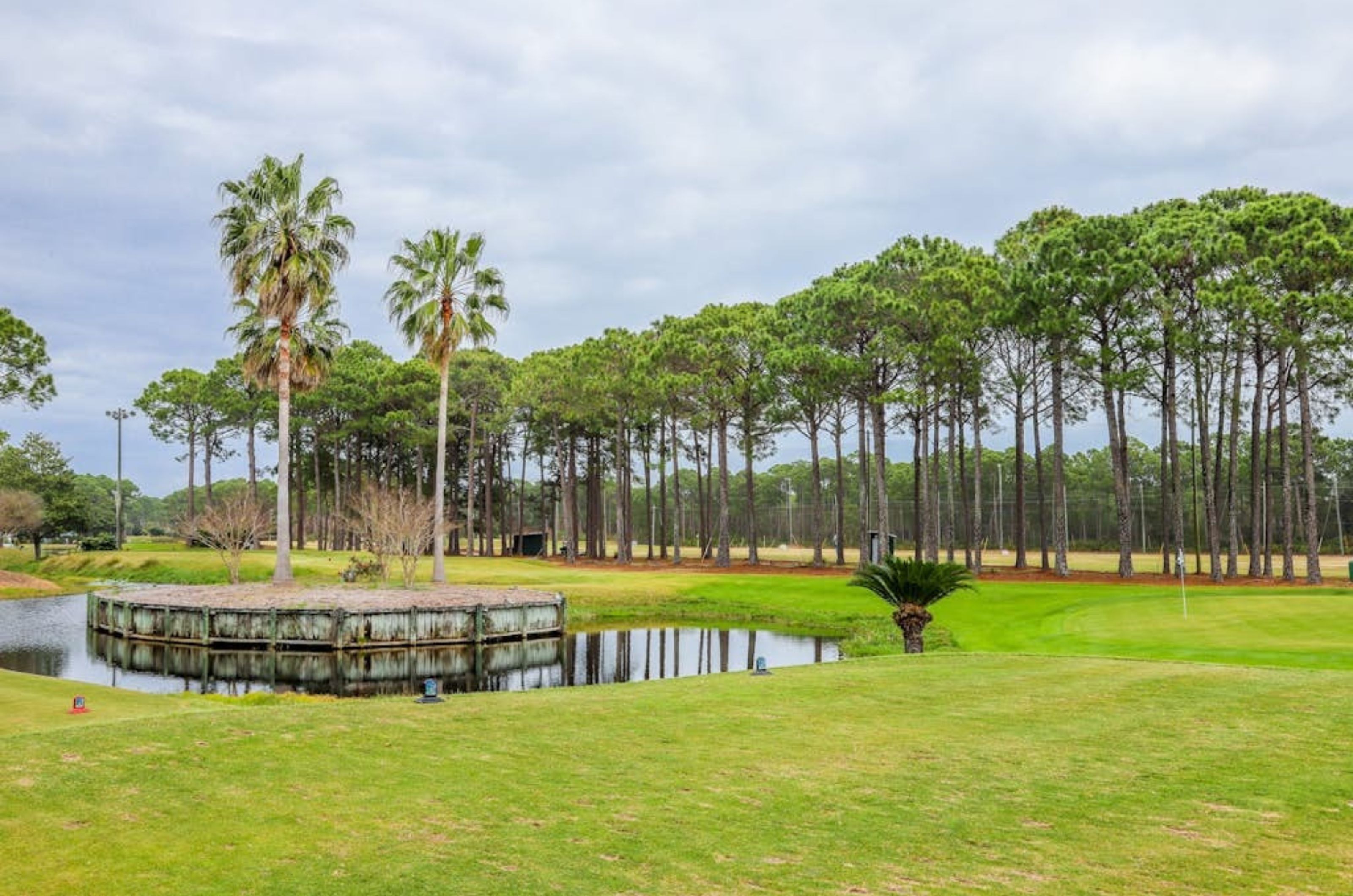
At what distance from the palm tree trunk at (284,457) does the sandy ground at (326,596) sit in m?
0.87

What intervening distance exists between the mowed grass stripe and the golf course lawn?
0.11 ft

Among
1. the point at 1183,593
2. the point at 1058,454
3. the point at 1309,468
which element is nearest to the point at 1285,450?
the point at 1309,468

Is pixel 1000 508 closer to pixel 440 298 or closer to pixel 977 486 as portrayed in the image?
pixel 977 486

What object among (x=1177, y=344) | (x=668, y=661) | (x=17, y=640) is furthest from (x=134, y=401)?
(x=1177, y=344)

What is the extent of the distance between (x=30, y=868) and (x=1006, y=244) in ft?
169

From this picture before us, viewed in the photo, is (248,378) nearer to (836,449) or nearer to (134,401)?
(836,449)

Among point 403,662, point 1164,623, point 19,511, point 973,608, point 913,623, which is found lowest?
point 403,662

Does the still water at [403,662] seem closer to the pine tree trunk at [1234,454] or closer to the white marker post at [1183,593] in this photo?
the white marker post at [1183,593]

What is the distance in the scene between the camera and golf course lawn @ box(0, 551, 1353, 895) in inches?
264

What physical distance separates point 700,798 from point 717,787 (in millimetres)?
446

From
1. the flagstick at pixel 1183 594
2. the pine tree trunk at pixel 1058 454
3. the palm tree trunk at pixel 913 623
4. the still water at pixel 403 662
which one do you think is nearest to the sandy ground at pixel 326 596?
the still water at pixel 403 662

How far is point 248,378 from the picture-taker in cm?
3850

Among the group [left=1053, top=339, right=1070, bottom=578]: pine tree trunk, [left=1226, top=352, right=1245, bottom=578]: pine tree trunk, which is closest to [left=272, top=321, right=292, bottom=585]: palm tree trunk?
[left=1053, top=339, right=1070, bottom=578]: pine tree trunk

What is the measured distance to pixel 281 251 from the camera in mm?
35438
